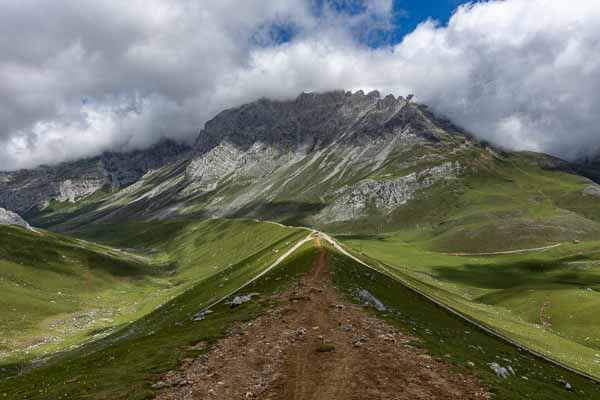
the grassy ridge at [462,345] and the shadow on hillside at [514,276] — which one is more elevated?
the grassy ridge at [462,345]

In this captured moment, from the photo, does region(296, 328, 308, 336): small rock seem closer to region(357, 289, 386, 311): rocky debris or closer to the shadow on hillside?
region(357, 289, 386, 311): rocky debris

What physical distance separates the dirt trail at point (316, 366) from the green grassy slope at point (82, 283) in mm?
50351

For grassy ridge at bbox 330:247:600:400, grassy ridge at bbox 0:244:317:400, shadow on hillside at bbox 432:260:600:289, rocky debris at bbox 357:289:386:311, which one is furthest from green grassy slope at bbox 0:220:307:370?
shadow on hillside at bbox 432:260:600:289

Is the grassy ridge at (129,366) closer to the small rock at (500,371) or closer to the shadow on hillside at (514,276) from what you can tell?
the small rock at (500,371)

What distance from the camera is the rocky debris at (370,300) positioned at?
176 feet

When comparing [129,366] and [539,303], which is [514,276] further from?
[129,366]

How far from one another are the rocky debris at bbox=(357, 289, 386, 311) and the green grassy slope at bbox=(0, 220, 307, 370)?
3839cm

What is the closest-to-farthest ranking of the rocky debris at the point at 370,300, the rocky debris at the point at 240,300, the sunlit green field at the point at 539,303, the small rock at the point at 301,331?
the small rock at the point at 301,331, the rocky debris at the point at 370,300, the rocky debris at the point at 240,300, the sunlit green field at the point at 539,303

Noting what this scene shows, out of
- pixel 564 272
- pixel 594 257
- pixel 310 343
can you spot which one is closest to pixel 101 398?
pixel 310 343

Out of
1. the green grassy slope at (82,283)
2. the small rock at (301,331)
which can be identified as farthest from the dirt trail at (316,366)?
the green grassy slope at (82,283)

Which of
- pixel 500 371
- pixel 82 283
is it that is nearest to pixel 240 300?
pixel 500 371

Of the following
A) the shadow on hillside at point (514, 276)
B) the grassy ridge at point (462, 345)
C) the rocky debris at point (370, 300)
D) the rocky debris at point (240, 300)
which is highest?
the rocky debris at point (370, 300)

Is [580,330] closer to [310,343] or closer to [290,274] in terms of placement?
[290,274]

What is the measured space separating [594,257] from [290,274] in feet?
618
